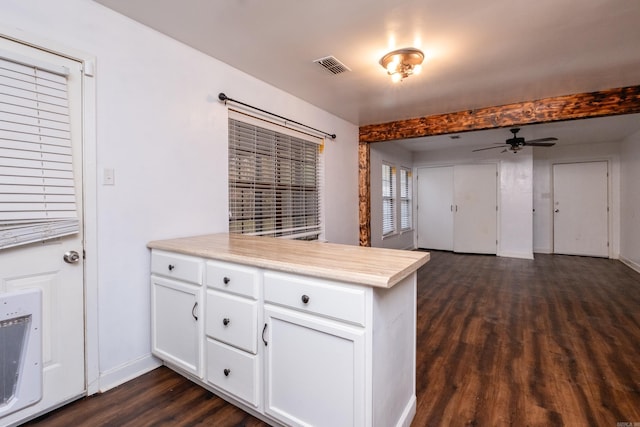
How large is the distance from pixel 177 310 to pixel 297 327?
0.98 meters

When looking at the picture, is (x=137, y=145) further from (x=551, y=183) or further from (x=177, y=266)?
(x=551, y=183)

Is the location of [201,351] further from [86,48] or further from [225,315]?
[86,48]

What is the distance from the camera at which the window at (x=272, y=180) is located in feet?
9.19

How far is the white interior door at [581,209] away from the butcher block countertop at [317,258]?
681 centimetres

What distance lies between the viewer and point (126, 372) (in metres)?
1.99

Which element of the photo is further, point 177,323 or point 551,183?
point 551,183

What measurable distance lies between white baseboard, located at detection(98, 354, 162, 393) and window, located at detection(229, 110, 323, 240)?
115cm

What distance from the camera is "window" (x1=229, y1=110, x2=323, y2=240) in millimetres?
2801

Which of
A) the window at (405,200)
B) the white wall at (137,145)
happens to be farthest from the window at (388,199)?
the white wall at (137,145)

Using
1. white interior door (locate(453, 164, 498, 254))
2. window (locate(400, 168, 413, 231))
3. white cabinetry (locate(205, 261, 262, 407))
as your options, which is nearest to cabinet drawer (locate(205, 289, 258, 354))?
white cabinetry (locate(205, 261, 262, 407))

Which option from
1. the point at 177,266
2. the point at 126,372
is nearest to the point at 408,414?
the point at 177,266

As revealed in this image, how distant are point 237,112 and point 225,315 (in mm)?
1842

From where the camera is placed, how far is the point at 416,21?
2.04 meters

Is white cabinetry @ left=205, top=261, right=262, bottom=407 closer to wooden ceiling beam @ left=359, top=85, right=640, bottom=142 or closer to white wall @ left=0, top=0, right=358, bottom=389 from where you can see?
white wall @ left=0, top=0, right=358, bottom=389
